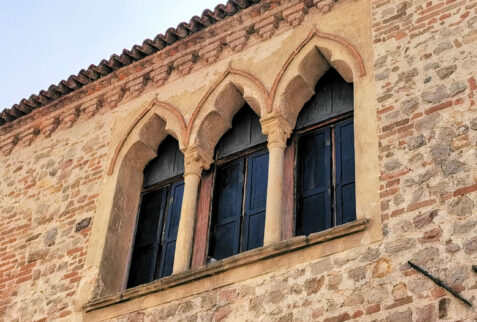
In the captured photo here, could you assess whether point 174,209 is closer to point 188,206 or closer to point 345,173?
point 188,206

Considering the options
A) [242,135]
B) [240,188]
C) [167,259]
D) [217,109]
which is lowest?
[167,259]

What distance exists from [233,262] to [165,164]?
2.41m

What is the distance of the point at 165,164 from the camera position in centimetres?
931

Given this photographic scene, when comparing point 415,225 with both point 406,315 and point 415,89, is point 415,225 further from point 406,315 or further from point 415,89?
point 415,89

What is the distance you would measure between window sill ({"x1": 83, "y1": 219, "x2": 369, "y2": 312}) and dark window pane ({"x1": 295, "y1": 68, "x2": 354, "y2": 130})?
1685 mm

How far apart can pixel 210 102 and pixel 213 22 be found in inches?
41.1

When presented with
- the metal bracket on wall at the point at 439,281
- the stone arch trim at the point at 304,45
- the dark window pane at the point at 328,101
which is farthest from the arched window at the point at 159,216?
the metal bracket on wall at the point at 439,281

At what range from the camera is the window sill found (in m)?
6.77

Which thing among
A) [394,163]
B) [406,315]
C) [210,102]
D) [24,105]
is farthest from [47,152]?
[406,315]

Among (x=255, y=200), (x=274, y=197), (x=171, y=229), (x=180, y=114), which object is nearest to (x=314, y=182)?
(x=274, y=197)

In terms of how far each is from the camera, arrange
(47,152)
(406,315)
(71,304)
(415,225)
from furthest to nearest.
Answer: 1. (47,152)
2. (71,304)
3. (415,225)
4. (406,315)

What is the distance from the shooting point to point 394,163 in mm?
6910

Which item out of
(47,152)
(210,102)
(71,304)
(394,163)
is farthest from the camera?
(47,152)

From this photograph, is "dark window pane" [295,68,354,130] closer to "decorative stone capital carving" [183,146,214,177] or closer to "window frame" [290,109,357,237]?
"window frame" [290,109,357,237]
